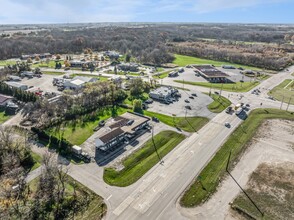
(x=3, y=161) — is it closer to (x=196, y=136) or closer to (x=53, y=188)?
→ (x=53, y=188)

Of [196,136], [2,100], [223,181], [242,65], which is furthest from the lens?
[242,65]

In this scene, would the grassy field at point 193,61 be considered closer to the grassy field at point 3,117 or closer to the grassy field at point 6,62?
the grassy field at point 3,117

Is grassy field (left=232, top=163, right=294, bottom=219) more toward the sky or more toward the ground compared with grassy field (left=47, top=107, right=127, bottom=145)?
more toward the ground

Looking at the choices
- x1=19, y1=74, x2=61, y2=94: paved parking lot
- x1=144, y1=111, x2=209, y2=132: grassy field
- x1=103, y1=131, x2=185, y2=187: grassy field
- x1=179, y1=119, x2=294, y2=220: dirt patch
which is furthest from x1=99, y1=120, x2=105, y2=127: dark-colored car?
x1=19, y1=74, x2=61, y2=94: paved parking lot


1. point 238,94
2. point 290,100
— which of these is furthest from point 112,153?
point 290,100

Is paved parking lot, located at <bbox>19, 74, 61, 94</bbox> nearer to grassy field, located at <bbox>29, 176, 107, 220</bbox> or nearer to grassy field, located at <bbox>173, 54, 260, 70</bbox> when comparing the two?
grassy field, located at <bbox>29, 176, 107, 220</bbox>
